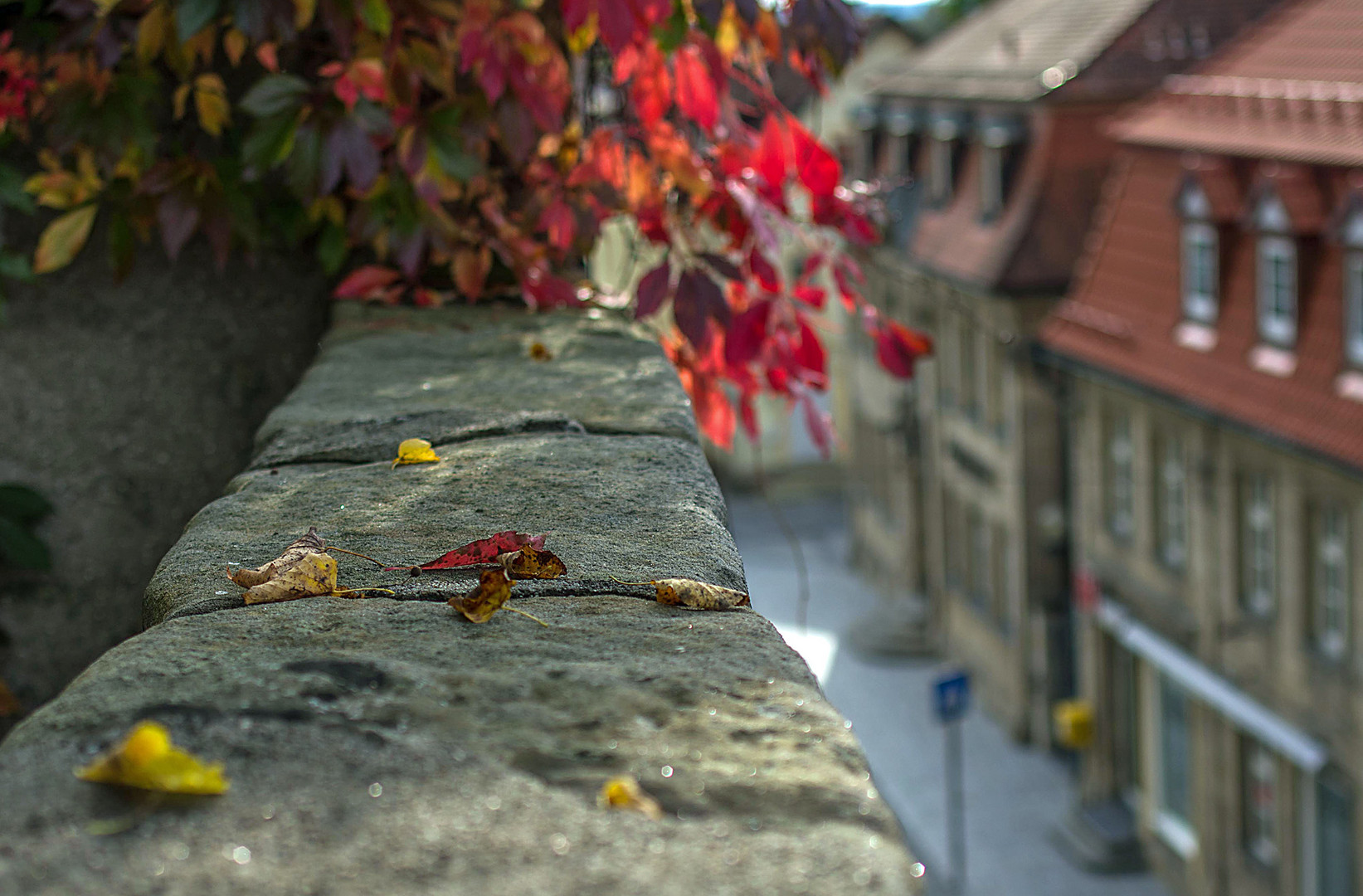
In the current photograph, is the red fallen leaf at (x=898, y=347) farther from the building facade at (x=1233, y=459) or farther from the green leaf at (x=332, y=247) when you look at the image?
the building facade at (x=1233, y=459)

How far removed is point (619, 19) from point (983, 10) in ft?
64.6

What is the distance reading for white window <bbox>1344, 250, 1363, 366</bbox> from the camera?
1023cm

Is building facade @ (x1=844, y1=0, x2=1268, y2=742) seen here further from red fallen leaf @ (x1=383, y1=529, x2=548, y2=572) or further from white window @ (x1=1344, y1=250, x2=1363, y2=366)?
red fallen leaf @ (x1=383, y1=529, x2=548, y2=572)

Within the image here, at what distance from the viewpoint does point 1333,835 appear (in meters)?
11.4

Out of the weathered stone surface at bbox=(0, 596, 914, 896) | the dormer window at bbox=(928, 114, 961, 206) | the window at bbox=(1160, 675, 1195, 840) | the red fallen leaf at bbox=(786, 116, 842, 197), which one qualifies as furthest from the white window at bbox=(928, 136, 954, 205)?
the weathered stone surface at bbox=(0, 596, 914, 896)

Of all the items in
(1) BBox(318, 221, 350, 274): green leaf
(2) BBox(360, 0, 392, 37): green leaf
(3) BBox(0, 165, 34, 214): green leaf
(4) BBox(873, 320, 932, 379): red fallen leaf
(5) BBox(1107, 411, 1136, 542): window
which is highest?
(2) BBox(360, 0, 392, 37): green leaf

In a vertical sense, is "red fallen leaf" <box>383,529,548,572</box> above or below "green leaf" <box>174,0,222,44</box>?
below

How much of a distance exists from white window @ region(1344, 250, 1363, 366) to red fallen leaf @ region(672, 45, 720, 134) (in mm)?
8428

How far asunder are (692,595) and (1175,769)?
13769mm

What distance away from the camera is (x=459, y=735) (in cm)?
105

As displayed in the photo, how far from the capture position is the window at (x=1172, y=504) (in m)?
13.5

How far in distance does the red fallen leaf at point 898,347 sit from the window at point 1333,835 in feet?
30.4

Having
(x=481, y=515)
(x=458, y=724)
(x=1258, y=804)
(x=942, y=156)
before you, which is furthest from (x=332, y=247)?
(x=942, y=156)

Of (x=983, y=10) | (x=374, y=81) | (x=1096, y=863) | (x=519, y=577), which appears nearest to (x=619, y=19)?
(x=374, y=81)
